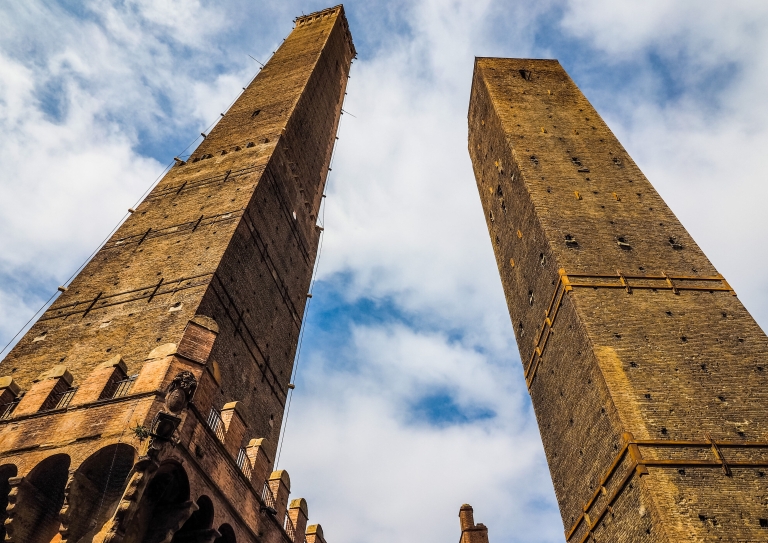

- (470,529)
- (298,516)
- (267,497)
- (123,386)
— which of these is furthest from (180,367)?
(470,529)

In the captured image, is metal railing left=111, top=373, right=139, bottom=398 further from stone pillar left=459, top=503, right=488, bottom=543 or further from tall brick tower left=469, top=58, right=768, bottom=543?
stone pillar left=459, top=503, right=488, bottom=543

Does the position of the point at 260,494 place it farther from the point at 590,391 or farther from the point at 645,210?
the point at 645,210

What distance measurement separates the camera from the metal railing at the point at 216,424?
895 centimetres

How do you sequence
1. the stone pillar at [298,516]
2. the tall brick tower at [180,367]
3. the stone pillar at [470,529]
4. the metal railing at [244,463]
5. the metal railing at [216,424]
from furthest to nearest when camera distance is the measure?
the stone pillar at [470,529] < the stone pillar at [298,516] < the metal railing at [244,463] < the metal railing at [216,424] < the tall brick tower at [180,367]

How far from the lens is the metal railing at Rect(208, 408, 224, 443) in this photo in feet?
29.4

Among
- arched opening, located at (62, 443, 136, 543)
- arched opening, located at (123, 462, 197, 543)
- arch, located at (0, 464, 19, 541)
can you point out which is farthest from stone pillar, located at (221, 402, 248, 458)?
arch, located at (0, 464, 19, 541)

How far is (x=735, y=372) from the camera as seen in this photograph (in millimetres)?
10922

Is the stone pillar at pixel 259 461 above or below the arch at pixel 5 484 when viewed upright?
above

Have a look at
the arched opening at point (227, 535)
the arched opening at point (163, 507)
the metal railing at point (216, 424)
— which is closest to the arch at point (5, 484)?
the arched opening at point (163, 507)

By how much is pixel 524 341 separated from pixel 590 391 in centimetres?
462

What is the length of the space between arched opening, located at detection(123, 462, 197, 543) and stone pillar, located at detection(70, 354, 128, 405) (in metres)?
1.65

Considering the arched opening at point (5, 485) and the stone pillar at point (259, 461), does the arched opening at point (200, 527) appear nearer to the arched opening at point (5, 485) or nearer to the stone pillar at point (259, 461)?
the stone pillar at point (259, 461)

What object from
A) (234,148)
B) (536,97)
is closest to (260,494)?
(234,148)

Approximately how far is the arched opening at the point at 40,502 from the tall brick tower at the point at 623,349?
810cm
